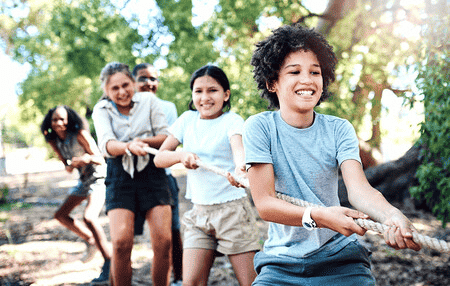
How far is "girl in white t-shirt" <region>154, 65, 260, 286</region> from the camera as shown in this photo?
2484 millimetres

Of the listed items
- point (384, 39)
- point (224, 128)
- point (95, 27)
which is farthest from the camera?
point (95, 27)

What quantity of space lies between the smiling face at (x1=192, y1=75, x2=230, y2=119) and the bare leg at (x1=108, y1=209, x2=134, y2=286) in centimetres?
90

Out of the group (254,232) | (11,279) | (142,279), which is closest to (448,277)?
(254,232)

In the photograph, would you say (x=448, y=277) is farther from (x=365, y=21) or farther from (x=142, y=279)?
(x=365, y=21)

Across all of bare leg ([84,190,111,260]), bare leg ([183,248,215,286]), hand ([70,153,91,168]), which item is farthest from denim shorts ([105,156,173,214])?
bare leg ([84,190,111,260])

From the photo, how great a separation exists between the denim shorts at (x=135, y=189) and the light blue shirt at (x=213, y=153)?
17.2 inches

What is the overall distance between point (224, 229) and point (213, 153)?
0.45 meters

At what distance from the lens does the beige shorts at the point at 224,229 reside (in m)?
2.53

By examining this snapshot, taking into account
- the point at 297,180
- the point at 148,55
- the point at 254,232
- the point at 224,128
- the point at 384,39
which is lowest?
the point at 254,232

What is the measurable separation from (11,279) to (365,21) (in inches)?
204

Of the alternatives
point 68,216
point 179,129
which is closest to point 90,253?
point 68,216

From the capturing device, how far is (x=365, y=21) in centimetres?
580

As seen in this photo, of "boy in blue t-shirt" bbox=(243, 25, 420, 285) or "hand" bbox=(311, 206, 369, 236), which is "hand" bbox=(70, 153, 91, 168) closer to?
"boy in blue t-shirt" bbox=(243, 25, 420, 285)

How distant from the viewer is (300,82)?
5.88ft
